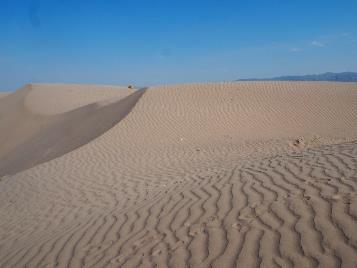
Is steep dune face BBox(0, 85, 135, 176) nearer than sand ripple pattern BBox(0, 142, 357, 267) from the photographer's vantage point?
No

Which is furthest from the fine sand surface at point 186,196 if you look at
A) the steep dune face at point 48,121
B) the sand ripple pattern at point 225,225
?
the steep dune face at point 48,121

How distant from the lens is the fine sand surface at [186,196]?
3.06m

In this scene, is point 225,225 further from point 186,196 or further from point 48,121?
point 48,121

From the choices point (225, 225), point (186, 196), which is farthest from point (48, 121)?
point (225, 225)

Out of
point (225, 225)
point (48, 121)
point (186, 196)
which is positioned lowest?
point (48, 121)

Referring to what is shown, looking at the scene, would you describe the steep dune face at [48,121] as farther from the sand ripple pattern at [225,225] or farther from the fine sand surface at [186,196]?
the sand ripple pattern at [225,225]

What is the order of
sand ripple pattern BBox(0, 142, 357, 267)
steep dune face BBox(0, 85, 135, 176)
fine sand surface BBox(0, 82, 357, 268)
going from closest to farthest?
sand ripple pattern BBox(0, 142, 357, 267) → fine sand surface BBox(0, 82, 357, 268) → steep dune face BBox(0, 85, 135, 176)

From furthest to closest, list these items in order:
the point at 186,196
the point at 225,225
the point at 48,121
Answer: the point at 48,121, the point at 186,196, the point at 225,225

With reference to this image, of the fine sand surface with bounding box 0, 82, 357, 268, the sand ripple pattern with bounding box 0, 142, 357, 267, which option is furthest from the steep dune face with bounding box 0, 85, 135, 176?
the sand ripple pattern with bounding box 0, 142, 357, 267

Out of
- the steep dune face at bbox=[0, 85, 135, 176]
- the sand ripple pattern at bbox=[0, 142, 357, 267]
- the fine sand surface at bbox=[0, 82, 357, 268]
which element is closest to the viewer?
the sand ripple pattern at bbox=[0, 142, 357, 267]

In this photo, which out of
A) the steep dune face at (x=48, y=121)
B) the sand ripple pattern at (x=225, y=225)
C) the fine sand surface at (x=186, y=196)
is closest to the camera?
the sand ripple pattern at (x=225, y=225)

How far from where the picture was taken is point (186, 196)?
493 cm

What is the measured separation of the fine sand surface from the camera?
3064mm

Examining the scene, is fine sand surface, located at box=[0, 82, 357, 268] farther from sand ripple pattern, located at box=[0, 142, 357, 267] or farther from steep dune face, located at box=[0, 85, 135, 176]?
steep dune face, located at box=[0, 85, 135, 176]
